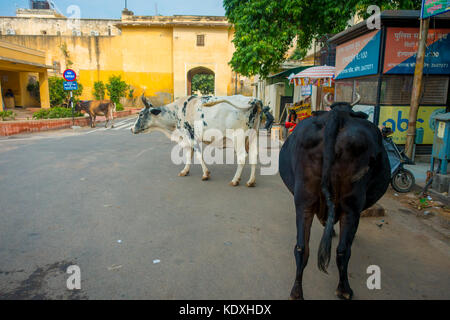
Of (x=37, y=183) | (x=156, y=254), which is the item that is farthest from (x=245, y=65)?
(x=156, y=254)

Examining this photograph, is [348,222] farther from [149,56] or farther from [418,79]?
[149,56]

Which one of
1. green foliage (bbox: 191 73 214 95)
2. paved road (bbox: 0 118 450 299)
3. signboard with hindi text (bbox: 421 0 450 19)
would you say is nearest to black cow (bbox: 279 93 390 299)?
paved road (bbox: 0 118 450 299)

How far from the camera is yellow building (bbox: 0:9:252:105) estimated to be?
105 feet

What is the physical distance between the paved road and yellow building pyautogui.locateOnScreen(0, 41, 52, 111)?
16.2 m

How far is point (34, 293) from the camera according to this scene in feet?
9.36

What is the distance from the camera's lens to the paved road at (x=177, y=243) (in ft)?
9.71

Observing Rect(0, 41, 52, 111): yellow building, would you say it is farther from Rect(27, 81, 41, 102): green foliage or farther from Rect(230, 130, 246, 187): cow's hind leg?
Rect(230, 130, 246, 187): cow's hind leg

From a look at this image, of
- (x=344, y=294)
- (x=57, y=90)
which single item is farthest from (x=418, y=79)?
(x=57, y=90)

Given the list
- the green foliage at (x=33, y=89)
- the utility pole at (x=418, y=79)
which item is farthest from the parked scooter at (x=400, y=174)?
the green foliage at (x=33, y=89)

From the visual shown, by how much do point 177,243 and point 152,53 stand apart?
3233 centimetres

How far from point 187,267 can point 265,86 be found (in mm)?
21808

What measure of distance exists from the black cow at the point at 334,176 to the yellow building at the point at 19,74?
783 inches

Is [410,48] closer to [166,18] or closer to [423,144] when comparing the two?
[423,144]

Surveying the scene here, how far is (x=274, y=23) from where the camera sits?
38.7ft
